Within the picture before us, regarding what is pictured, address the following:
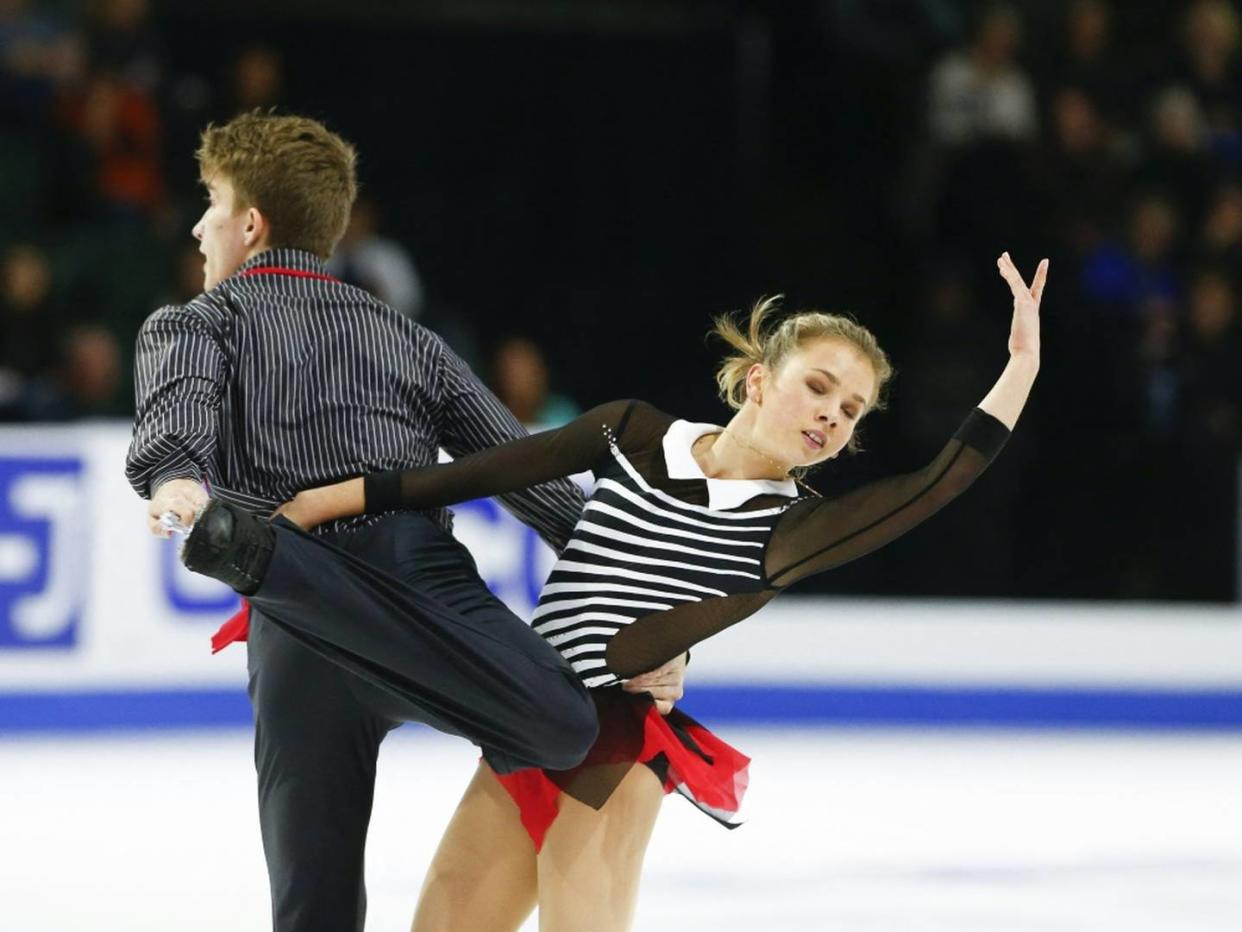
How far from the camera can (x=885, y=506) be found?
2.73 m

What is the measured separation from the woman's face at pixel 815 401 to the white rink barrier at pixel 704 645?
12.5 ft

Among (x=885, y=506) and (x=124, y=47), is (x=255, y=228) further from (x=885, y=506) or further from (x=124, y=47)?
(x=124, y=47)

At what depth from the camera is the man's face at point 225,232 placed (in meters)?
2.89

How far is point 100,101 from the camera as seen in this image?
8102 mm

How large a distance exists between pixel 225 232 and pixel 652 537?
0.75m

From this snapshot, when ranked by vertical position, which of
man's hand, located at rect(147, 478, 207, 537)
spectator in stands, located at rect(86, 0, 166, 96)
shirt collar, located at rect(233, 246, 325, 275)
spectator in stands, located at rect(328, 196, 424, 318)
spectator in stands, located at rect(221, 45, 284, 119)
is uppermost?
spectator in stands, located at rect(86, 0, 166, 96)

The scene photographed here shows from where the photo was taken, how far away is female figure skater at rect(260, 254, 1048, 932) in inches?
109

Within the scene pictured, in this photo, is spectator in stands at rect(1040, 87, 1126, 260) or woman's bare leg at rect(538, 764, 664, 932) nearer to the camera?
woman's bare leg at rect(538, 764, 664, 932)

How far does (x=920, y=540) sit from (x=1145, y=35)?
3.72 meters

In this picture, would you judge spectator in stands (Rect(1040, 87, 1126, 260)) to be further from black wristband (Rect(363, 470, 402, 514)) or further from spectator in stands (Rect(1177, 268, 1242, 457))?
black wristband (Rect(363, 470, 402, 514))

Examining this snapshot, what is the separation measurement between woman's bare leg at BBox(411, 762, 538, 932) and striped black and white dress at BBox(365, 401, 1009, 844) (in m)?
0.08

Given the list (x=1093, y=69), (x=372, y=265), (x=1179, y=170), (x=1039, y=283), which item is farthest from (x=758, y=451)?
(x=1093, y=69)

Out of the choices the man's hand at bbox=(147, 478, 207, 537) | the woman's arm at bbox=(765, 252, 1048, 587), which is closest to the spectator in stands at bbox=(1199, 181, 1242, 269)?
the woman's arm at bbox=(765, 252, 1048, 587)

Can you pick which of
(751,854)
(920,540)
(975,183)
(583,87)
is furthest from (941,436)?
(751,854)
